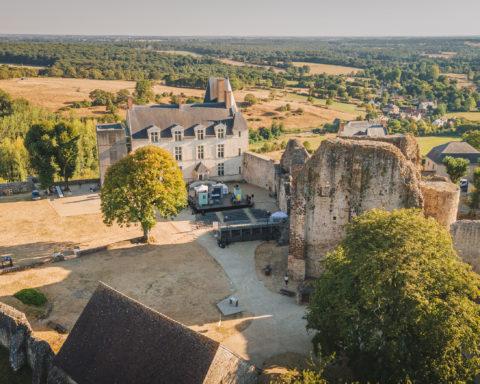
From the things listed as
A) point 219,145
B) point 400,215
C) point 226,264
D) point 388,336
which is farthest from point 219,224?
point 388,336

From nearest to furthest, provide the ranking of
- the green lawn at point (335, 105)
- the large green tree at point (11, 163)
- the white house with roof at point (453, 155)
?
1. the white house with roof at point (453, 155)
2. the large green tree at point (11, 163)
3. the green lawn at point (335, 105)

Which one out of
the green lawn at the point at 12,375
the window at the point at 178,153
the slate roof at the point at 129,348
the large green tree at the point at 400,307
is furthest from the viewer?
the window at the point at 178,153

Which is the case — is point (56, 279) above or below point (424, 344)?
below

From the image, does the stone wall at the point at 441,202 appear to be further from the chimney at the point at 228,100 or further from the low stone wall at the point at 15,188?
the low stone wall at the point at 15,188

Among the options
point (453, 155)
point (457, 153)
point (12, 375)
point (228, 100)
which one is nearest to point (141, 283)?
point (12, 375)

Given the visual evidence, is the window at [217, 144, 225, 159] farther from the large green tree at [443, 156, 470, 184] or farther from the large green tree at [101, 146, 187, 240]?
the large green tree at [443, 156, 470, 184]

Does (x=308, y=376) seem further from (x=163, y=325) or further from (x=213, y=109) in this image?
(x=213, y=109)


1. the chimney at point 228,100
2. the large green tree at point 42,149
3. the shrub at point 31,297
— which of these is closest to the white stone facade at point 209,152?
the chimney at point 228,100
